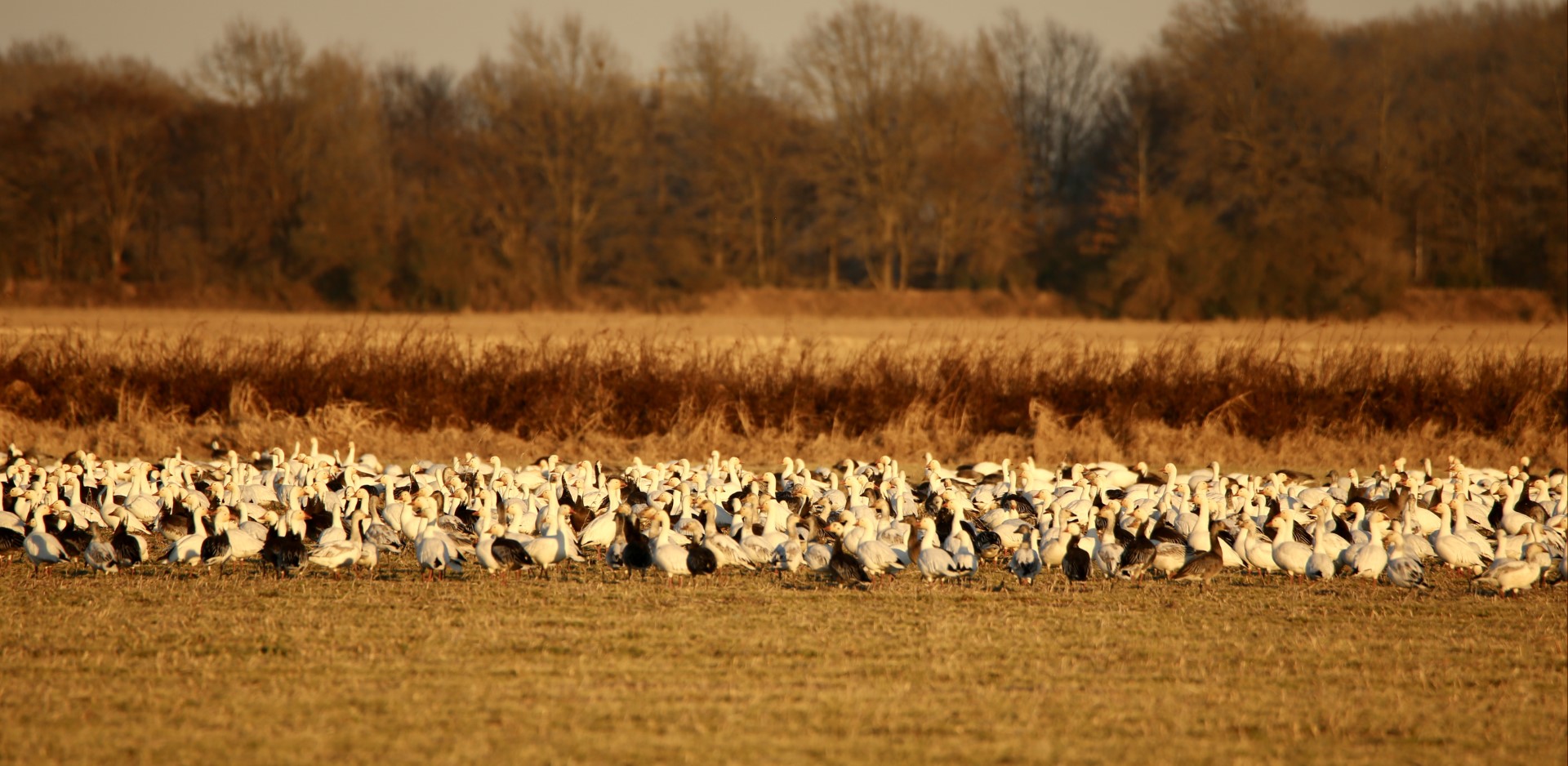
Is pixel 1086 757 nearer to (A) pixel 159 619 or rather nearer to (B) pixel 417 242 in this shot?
(A) pixel 159 619

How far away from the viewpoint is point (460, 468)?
1316 cm

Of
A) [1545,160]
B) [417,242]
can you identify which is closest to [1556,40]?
[1545,160]

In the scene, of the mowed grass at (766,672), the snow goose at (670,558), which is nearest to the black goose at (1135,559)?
the mowed grass at (766,672)

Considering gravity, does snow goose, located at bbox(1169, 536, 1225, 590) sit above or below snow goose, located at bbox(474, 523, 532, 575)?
below

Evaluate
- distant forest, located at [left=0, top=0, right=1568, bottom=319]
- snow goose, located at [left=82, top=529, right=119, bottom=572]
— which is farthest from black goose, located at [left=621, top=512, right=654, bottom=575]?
distant forest, located at [left=0, top=0, right=1568, bottom=319]

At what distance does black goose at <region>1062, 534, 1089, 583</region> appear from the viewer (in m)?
8.66

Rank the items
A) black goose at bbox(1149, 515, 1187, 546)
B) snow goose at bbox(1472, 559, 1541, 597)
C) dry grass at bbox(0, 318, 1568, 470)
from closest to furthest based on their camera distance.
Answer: snow goose at bbox(1472, 559, 1541, 597) < black goose at bbox(1149, 515, 1187, 546) < dry grass at bbox(0, 318, 1568, 470)

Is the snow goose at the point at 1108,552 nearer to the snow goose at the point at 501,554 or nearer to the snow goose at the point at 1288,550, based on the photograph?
the snow goose at the point at 1288,550

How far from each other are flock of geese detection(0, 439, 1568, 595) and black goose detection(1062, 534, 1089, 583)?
0.02m

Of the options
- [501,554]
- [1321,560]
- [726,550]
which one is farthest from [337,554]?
[1321,560]

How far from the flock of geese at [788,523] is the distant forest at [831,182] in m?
34.0

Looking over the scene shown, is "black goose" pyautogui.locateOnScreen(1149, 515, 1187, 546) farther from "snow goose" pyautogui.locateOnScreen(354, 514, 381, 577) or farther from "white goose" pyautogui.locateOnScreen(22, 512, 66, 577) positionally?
"white goose" pyautogui.locateOnScreen(22, 512, 66, 577)

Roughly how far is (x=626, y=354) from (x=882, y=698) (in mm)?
13497

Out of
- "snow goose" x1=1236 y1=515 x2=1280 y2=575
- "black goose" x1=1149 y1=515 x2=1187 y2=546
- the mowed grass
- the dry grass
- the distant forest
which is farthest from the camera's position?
the distant forest
